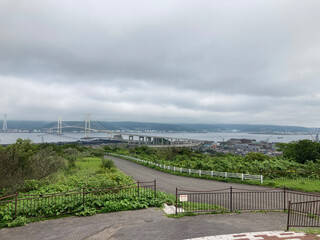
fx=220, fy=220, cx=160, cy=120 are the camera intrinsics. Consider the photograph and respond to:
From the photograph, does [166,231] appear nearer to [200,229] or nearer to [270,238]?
[200,229]

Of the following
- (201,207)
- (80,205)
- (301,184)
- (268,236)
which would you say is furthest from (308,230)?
(80,205)

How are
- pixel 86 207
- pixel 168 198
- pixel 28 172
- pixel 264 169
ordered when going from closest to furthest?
pixel 86 207, pixel 168 198, pixel 28 172, pixel 264 169

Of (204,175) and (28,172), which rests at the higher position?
(28,172)

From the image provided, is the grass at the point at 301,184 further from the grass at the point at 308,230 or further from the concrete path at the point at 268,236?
the concrete path at the point at 268,236

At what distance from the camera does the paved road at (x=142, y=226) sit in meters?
7.00

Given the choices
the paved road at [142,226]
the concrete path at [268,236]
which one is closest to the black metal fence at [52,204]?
the paved road at [142,226]

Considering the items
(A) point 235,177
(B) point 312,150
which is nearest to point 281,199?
(A) point 235,177

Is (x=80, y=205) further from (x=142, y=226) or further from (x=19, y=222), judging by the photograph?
(x=142, y=226)

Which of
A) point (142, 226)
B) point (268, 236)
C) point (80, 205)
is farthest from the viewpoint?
point (80, 205)

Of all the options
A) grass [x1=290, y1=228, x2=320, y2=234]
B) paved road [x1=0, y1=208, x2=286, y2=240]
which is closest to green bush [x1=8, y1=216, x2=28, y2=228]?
paved road [x1=0, y1=208, x2=286, y2=240]

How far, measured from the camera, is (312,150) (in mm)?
24047

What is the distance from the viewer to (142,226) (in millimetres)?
7750

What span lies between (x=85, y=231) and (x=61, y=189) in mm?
5087

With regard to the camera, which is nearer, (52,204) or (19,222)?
(19,222)
